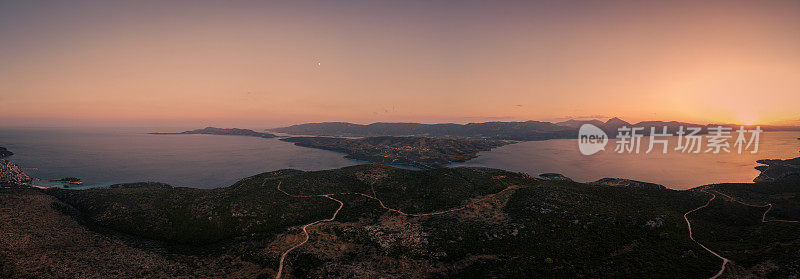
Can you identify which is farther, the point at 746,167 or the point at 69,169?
the point at 746,167

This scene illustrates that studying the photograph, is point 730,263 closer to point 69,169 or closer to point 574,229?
point 574,229

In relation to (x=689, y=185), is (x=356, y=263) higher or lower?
higher

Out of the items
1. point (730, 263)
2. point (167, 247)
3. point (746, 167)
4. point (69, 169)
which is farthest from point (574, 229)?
point (69, 169)

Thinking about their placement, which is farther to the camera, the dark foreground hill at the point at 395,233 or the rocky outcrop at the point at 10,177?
the rocky outcrop at the point at 10,177

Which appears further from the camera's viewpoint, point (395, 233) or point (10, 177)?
point (10, 177)

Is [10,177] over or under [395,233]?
under

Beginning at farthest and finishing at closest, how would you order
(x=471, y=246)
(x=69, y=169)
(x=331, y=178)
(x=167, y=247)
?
(x=69, y=169) < (x=331, y=178) < (x=167, y=247) < (x=471, y=246)

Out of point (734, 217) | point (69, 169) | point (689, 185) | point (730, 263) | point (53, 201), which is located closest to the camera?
point (730, 263)

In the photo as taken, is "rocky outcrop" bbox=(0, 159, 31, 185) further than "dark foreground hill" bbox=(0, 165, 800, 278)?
Yes
